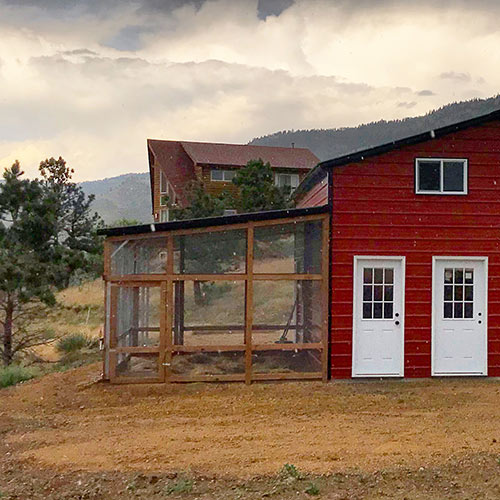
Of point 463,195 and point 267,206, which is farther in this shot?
point 267,206

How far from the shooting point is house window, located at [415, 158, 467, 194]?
33.5ft

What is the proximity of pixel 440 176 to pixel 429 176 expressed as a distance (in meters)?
0.18

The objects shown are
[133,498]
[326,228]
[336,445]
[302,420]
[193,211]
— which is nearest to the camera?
[133,498]

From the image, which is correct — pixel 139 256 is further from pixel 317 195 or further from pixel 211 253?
pixel 317 195

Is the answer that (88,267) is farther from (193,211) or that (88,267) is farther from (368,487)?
(368,487)

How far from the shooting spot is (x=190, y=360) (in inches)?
424

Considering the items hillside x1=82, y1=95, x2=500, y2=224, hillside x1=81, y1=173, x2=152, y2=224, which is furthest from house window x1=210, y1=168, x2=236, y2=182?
hillside x1=81, y1=173, x2=152, y2=224

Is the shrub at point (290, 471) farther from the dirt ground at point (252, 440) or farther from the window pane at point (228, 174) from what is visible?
the window pane at point (228, 174)

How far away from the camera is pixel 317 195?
37.8 ft

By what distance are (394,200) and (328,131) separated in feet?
238

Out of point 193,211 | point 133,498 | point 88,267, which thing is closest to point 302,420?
point 133,498

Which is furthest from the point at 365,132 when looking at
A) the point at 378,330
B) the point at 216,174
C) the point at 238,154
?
the point at 378,330

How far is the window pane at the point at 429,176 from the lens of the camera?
10211mm

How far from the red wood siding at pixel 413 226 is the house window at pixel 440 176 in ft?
0.35
